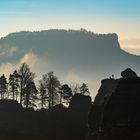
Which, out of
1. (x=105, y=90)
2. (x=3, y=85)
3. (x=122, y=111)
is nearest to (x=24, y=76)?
(x=3, y=85)

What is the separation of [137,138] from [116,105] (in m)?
11.1

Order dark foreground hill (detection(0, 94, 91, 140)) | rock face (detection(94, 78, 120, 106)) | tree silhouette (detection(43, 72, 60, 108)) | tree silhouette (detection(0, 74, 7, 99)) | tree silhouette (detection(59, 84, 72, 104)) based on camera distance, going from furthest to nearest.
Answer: tree silhouette (detection(0, 74, 7, 99)) < tree silhouette (detection(43, 72, 60, 108)) < tree silhouette (detection(59, 84, 72, 104)) < dark foreground hill (detection(0, 94, 91, 140)) < rock face (detection(94, 78, 120, 106))

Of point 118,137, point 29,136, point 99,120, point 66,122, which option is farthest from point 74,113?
point 118,137

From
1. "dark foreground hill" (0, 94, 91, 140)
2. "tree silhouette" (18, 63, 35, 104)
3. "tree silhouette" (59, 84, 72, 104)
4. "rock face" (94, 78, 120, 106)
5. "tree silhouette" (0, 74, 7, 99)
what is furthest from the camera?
"tree silhouette" (0, 74, 7, 99)

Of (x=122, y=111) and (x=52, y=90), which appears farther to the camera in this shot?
(x=52, y=90)

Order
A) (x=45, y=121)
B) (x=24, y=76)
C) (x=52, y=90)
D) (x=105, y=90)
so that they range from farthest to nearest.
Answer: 1. (x=24, y=76)
2. (x=52, y=90)
3. (x=45, y=121)
4. (x=105, y=90)

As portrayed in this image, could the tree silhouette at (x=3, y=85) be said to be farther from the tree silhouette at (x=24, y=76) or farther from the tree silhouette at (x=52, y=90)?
the tree silhouette at (x=52, y=90)

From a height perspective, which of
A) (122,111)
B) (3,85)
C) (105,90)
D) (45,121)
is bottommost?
(45,121)

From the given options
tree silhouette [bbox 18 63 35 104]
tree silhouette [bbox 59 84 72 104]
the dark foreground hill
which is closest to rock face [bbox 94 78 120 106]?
the dark foreground hill

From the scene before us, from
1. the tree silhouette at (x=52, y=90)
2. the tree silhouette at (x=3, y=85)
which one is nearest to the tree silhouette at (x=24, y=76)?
the tree silhouette at (x=3, y=85)

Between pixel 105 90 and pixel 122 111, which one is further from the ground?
pixel 105 90

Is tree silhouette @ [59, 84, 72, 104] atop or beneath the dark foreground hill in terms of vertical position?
atop

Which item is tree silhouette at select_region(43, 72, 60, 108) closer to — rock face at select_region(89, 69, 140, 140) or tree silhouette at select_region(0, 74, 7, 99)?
tree silhouette at select_region(0, 74, 7, 99)

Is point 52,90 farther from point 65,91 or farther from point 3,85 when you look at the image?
point 3,85
